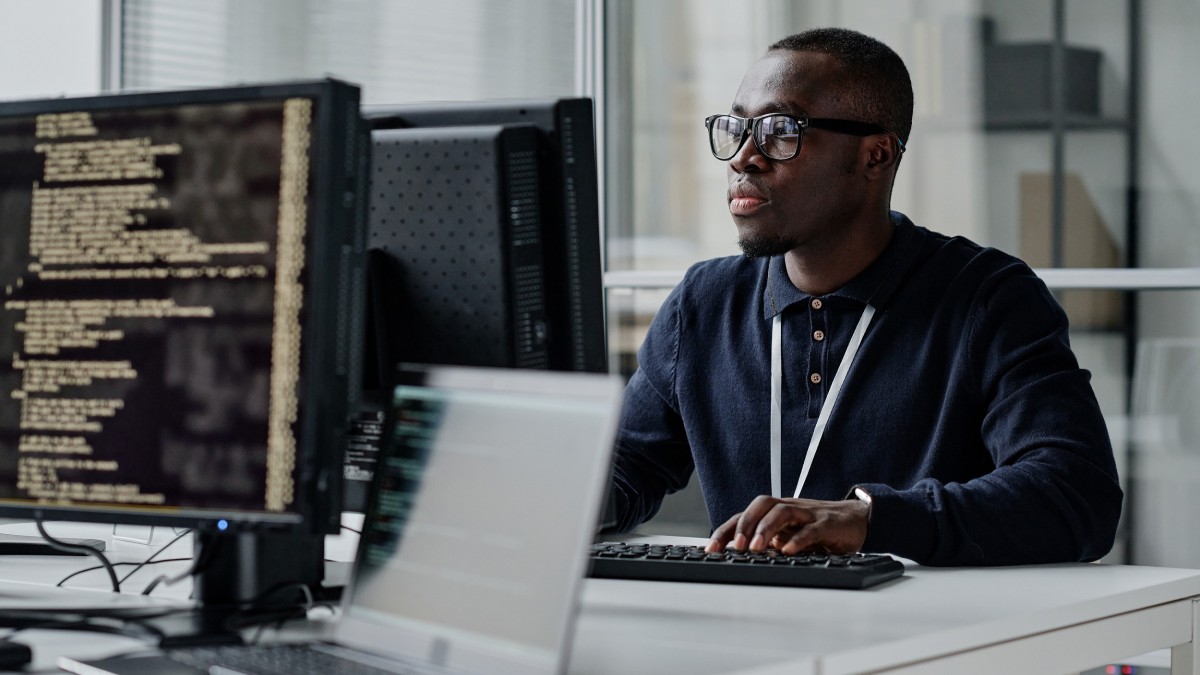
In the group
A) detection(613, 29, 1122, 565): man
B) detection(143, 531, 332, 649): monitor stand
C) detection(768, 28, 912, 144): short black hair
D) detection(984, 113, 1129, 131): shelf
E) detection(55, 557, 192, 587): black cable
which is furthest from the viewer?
detection(984, 113, 1129, 131): shelf

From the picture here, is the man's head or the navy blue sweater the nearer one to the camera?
the navy blue sweater

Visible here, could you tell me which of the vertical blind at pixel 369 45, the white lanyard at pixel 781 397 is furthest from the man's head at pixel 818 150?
the vertical blind at pixel 369 45

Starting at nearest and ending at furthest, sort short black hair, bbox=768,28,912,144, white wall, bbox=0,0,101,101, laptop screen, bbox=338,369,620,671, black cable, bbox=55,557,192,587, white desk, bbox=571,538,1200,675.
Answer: laptop screen, bbox=338,369,620,671 < white desk, bbox=571,538,1200,675 < black cable, bbox=55,557,192,587 < short black hair, bbox=768,28,912,144 < white wall, bbox=0,0,101,101

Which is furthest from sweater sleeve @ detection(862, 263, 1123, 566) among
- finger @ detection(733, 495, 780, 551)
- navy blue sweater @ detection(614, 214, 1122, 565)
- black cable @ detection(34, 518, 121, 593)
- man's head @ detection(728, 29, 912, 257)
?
black cable @ detection(34, 518, 121, 593)

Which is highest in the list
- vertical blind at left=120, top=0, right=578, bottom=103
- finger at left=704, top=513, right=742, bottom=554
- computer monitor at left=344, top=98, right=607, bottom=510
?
vertical blind at left=120, top=0, right=578, bottom=103

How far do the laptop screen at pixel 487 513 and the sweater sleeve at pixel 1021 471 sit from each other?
60 cm

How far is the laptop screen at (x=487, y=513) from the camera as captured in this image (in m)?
0.90

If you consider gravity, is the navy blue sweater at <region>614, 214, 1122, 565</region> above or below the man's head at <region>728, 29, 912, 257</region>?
below

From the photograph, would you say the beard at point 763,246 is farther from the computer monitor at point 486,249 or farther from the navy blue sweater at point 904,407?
the computer monitor at point 486,249

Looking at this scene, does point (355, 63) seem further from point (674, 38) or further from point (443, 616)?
point (443, 616)

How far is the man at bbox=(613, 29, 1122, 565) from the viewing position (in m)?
1.80

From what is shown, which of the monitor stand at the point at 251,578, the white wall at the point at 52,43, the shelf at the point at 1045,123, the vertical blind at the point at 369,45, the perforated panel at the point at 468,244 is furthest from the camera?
the white wall at the point at 52,43

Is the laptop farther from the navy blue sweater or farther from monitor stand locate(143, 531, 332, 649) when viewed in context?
the navy blue sweater

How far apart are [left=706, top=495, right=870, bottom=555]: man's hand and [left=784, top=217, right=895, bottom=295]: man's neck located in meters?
0.64
